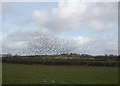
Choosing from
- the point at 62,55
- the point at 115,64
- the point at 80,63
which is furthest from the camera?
the point at 62,55

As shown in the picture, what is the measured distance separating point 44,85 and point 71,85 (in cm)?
277

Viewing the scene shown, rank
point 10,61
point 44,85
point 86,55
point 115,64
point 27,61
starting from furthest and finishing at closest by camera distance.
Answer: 1. point 86,55
2. point 10,61
3. point 27,61
4. point 115,64
5. point 44,85

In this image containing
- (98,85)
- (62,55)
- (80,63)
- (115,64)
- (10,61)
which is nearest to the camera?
(98,85)

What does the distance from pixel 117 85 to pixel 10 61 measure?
66263 millimetres

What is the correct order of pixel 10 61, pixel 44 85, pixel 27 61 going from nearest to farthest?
pixel 44 85 < pixel 27 61 < pixel 10 61

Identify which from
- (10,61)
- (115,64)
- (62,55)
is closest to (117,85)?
(115,64)

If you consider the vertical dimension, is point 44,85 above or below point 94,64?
above

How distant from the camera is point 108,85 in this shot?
65.5ft

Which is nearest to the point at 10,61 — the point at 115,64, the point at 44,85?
the point at 115,64

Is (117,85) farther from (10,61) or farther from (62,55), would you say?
(62,55)

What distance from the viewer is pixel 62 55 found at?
93062mm

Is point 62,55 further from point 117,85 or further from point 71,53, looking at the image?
point 117,85

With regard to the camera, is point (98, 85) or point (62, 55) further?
point (62, 55)

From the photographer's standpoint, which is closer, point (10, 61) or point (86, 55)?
point (10, 61)
